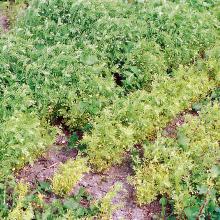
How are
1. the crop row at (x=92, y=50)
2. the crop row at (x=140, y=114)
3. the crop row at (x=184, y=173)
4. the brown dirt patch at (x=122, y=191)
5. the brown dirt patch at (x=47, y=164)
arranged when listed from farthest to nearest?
the crop row at (x=92, y=50), the crop row at (x=140, y=114), the brown dirt patch at (x=47, y=164), the brown dirt patch at (x=122, y=191), the crop row at (x=184, y=173)

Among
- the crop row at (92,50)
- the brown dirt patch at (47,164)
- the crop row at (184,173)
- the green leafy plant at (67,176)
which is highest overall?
the crop row at (92,50)

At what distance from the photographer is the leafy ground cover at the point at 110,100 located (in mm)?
5297

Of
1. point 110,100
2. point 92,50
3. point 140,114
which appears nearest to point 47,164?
point 110,100

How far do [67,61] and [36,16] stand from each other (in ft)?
4.98

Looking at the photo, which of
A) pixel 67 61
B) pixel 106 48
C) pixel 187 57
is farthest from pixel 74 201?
pixel 187 57

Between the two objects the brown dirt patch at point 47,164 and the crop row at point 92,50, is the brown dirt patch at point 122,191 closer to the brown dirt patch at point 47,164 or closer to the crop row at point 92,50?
the brown dirt patch at point 47,164

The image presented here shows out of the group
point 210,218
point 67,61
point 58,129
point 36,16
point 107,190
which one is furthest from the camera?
point 36,16

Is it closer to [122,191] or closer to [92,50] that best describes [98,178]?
[122,191]

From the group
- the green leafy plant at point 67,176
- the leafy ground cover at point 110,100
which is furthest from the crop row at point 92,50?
the green leafy plant at point 67,176

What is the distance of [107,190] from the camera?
5.65 meters

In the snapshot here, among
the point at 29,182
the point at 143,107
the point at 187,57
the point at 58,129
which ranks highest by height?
the point at 187,57

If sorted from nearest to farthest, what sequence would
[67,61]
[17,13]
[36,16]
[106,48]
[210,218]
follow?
[210,218] → [67,61] → [106,48] → [36,16] → [17,13]

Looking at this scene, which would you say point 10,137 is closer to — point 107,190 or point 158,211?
point 107,190

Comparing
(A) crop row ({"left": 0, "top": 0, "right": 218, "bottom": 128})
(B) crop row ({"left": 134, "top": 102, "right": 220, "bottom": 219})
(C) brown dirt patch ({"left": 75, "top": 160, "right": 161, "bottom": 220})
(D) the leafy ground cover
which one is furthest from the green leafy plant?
(A) crop row ({"left": 0, "top": 0, "right": 218, "bottom": 128})
